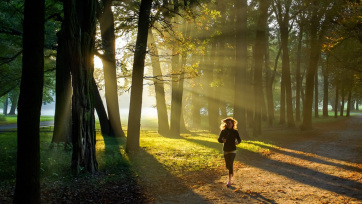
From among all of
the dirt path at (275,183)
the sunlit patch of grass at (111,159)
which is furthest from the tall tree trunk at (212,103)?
the sunlit patch of grass at (111,159)

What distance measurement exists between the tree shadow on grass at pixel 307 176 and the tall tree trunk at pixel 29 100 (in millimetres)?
6873

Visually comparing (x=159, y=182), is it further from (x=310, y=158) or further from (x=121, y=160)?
(x=310, y=158)

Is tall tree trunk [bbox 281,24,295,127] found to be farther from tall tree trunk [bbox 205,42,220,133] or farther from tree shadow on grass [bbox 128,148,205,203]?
tree shadow on grass [bbox 128,148,205,203]

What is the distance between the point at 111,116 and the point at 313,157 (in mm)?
10951

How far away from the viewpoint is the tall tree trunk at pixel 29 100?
197 inches

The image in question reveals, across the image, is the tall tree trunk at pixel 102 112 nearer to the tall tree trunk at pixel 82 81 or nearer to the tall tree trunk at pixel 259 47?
the tall tree trunk at pixel 82 81

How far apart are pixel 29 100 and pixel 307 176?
26.0ft

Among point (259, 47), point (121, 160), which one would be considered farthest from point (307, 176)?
point (259, 47)

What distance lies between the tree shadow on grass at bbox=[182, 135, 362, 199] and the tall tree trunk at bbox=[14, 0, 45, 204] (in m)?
6.87

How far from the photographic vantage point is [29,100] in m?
5.01


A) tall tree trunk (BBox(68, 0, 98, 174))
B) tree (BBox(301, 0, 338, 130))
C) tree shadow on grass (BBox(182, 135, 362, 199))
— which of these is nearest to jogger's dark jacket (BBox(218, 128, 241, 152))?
tree shadow on grass (BBox(182, 135, 362, 199))

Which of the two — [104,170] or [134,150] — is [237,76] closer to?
[134,150]

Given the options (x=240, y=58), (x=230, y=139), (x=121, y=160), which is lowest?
(x=121, y=160)

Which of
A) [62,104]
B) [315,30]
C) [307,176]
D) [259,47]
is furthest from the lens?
[315,30]
